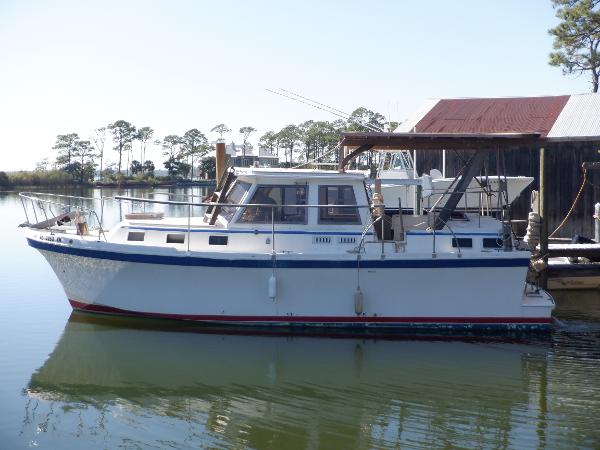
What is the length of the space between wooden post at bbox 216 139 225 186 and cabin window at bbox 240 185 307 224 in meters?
2.24

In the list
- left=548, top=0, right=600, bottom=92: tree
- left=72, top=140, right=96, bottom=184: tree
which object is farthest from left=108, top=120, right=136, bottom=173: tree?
left=548, top=0, right=600, bottom=92: tree

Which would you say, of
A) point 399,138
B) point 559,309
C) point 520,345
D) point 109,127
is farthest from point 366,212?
point 109,127

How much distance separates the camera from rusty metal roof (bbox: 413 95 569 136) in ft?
67.8

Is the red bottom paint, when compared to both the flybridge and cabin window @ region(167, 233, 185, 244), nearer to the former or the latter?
cabin window @ region(167, 233, 185, 244)

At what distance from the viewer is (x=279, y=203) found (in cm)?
1200

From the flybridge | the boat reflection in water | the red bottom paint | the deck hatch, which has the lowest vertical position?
the boat reflection in water

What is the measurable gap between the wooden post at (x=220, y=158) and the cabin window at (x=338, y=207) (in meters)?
2.86

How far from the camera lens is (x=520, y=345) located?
37.8 ft

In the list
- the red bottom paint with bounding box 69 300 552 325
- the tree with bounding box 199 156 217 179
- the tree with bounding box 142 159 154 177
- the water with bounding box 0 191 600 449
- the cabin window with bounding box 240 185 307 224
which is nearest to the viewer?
the water with bounding box 0 191 600 449

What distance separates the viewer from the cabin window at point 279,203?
38.9ft

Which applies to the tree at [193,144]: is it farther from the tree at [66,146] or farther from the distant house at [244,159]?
the distant house at [244,159]

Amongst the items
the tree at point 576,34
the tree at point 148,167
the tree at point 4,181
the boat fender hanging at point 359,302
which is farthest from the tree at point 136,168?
the boat fender hanging at point 359,302

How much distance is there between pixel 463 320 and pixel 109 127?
72.0 meters

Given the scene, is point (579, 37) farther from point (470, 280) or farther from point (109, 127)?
point (109, 127)
